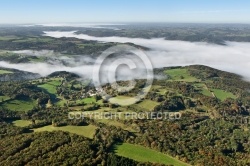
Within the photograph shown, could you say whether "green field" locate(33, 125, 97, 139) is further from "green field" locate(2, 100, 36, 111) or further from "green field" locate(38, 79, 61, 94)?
"green field" locate(38, 79, 61, 94)

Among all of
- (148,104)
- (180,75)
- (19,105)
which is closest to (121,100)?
(148,104)

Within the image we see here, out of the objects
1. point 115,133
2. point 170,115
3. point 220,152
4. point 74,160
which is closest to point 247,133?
point 220,152

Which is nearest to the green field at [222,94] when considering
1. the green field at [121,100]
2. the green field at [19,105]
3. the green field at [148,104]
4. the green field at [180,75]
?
the green field at [180,75]

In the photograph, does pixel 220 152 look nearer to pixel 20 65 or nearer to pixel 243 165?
pixel 243 165

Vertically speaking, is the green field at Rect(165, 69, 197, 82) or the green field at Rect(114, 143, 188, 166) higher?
the green field at Rect(165, 69, 197, 82)

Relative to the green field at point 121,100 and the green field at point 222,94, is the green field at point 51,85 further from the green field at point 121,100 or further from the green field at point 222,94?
the green field at point 222,94

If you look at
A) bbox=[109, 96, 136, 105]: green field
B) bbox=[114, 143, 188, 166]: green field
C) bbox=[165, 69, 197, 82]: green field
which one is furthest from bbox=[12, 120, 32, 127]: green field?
bbox=[165, 69, 197, 82]: green field

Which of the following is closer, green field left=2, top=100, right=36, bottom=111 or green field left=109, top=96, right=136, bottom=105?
green field left=2, top=100, right=36, bottom=111

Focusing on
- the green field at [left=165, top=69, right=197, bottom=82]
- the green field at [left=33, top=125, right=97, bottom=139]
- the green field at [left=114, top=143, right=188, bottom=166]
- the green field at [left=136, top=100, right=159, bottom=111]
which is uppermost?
the green field at [left=165, top=69, right=197, bottom=82]
